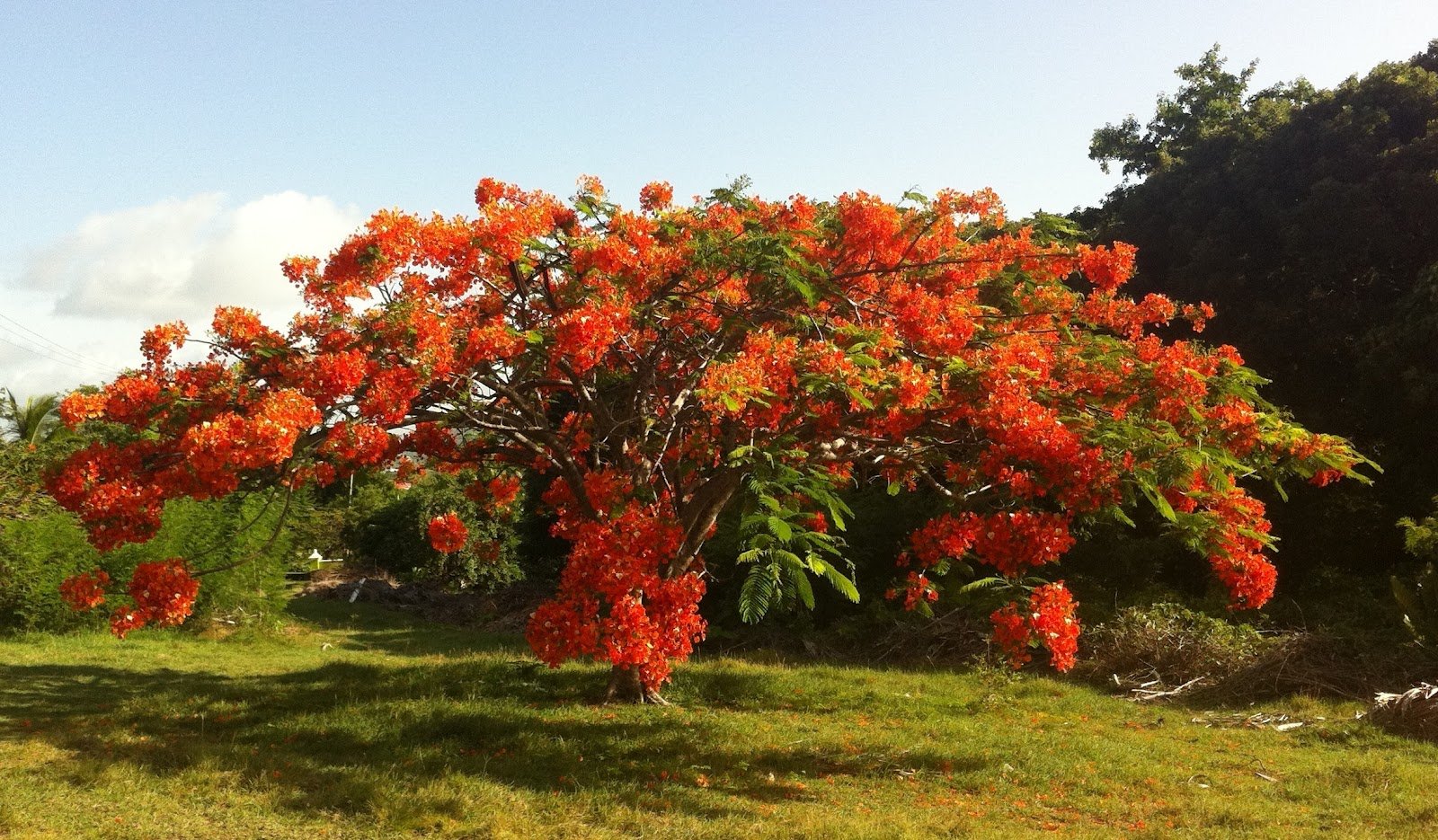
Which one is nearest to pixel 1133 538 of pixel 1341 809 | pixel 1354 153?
pixel 1354 153

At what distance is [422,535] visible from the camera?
26734 millimetres

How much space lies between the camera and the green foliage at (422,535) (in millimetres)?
25656

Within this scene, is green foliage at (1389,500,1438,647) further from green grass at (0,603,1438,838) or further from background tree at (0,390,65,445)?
background tree at (0,390,65,445)

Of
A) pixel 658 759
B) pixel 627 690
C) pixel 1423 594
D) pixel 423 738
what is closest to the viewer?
pixel 658 759

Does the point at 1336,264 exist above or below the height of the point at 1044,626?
above

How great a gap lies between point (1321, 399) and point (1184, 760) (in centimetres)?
1048

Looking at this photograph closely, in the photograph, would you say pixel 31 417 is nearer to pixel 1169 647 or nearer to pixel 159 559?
pixel 159 559

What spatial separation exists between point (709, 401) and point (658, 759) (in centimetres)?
316

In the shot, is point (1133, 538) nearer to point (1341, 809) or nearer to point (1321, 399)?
point (1321, 399)

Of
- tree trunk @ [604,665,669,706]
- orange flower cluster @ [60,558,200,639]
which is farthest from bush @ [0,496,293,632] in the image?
orange flower cluster @ [60,558,200,639]

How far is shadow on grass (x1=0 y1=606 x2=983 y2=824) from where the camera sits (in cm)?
726

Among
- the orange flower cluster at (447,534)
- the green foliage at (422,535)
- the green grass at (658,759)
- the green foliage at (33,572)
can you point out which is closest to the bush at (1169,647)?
the green grass at (658,759)

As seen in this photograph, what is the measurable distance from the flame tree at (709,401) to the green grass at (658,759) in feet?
3.64

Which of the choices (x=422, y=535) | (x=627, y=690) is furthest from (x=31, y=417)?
(x=627, y=690)
